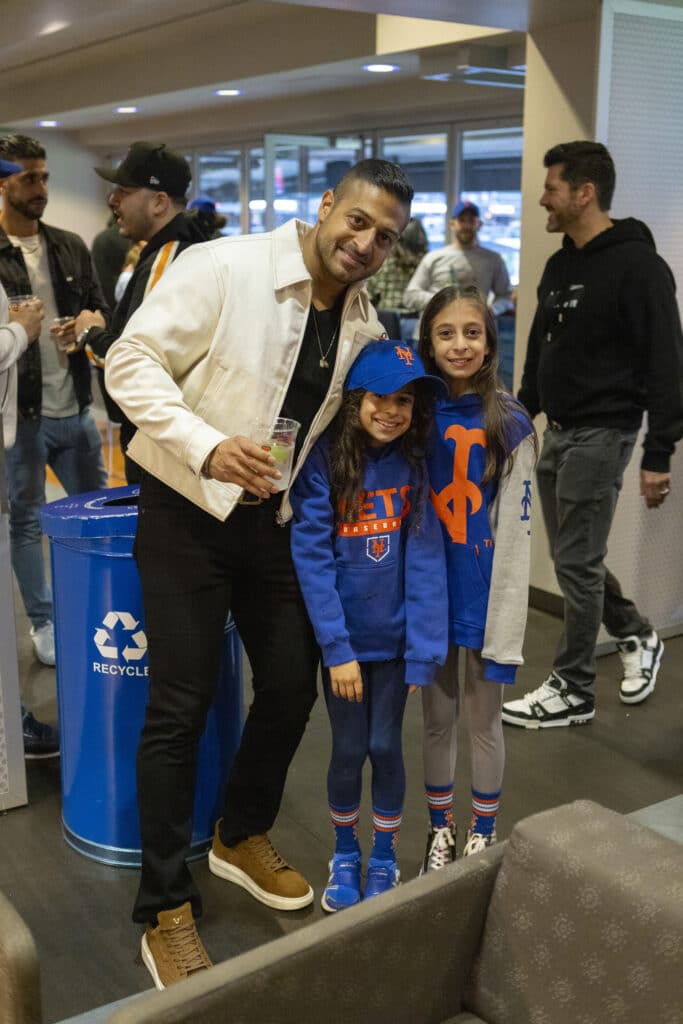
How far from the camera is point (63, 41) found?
26.6ft

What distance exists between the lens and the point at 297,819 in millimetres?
3121

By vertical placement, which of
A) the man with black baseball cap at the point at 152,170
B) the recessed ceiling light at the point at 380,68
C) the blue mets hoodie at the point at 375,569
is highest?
the recessed ceiling light at the point at 380,68

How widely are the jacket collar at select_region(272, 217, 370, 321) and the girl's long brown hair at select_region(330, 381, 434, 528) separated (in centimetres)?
24

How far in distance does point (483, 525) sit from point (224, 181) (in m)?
11.8

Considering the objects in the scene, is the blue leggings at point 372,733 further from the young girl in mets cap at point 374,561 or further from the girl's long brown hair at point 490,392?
the girl's long brown hair at point 490,392

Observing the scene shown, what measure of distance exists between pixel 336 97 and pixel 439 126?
3.17 feet

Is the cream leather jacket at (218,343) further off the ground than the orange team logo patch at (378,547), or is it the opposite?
the cream leather jacket at (218,343)

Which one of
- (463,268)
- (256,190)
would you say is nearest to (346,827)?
(463,268)

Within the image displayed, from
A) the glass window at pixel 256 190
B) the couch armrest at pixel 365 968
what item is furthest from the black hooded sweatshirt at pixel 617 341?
the glass window at pixel 256 190

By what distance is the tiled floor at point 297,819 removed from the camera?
251cm

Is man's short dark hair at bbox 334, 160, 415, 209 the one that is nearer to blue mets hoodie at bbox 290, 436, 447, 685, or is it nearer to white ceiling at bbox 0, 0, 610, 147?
blue mets hoodie at bbox 290, 436, 447, 685

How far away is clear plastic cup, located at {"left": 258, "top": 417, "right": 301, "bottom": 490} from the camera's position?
2037mm

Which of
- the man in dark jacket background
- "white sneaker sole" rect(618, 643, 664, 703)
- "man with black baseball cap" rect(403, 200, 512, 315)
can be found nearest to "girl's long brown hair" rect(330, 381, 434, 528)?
the man in dark jacket background

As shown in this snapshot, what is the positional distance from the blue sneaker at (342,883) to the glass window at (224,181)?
36.9 feet
